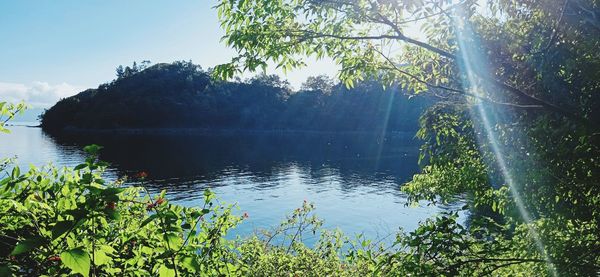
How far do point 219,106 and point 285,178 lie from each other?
373ft

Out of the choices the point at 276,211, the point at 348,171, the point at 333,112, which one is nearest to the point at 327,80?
the point at 333,112

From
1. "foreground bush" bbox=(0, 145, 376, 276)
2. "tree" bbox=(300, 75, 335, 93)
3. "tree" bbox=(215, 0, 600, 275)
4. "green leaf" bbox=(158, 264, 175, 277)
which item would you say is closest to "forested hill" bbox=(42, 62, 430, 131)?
"tree" bbox=(300, 75, 335, 93)

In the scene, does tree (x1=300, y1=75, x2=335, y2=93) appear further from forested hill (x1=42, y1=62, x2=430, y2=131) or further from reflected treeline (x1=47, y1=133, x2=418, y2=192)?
reflected treeline (x1=47, y1=133, x2=418, y2=192)

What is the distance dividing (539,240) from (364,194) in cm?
4619

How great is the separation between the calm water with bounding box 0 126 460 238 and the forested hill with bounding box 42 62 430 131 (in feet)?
180

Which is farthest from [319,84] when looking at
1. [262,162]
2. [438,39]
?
[438,39]

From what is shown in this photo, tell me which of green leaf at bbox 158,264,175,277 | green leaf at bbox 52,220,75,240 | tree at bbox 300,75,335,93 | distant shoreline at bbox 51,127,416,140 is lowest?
distant shoreline at bbox 51,127,416,140

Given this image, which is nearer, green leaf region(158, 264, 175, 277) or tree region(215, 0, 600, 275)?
green leaf region(158, 264, 175, 277)

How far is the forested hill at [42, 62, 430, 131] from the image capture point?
524 ft

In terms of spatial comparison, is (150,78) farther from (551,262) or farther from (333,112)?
(551,262)

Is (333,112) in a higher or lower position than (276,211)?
higher

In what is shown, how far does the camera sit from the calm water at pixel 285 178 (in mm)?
40719

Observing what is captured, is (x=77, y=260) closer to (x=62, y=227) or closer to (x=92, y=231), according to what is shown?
(x=62, y=227)

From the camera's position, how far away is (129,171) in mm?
64188
